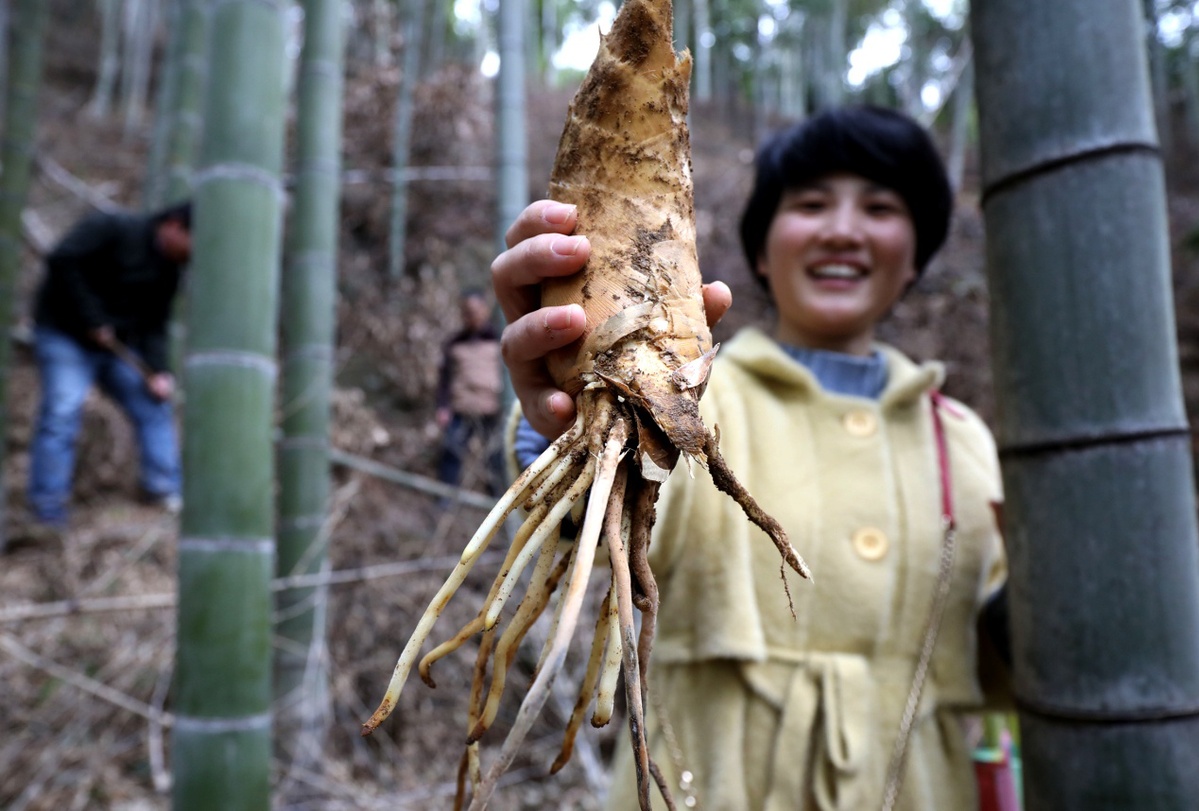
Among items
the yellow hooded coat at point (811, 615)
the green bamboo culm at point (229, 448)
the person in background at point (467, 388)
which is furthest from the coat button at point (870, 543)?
the person in background at point (467, 388)

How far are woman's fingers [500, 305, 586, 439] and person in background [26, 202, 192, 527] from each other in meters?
2.90

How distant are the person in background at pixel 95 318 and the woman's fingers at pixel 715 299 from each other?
9.85ft

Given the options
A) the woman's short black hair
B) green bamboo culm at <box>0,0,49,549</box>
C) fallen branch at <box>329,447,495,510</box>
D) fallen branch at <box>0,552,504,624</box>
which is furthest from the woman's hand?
green bamboo culm at <box>0,0,49,549</box>

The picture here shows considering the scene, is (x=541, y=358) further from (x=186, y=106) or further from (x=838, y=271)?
(x=186, y=106)

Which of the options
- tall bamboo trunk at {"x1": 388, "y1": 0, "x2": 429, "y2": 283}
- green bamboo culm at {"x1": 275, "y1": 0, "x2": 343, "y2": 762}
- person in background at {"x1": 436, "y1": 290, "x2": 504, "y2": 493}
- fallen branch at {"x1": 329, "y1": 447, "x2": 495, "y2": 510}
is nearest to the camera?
green bamboo culm at {"x1": 275, "y1": 0, "x2": 343, "y2": 762}

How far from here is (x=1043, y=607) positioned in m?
0.89

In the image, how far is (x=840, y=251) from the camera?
3.86 feet

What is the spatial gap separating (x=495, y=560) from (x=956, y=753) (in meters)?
1.99

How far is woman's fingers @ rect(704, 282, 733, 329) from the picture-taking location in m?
0.67

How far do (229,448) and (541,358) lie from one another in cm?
99

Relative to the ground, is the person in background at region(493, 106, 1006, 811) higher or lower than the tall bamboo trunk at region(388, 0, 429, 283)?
lower

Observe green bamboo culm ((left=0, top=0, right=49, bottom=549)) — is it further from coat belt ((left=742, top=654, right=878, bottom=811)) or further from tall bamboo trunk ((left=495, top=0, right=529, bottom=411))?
coat belt ((left=742, top=654, right=878, bottom=811))

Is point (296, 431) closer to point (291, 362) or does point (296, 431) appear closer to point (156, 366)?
point (291, 362)

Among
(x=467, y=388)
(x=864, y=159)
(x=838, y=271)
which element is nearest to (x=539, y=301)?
(x=838, y=271)
